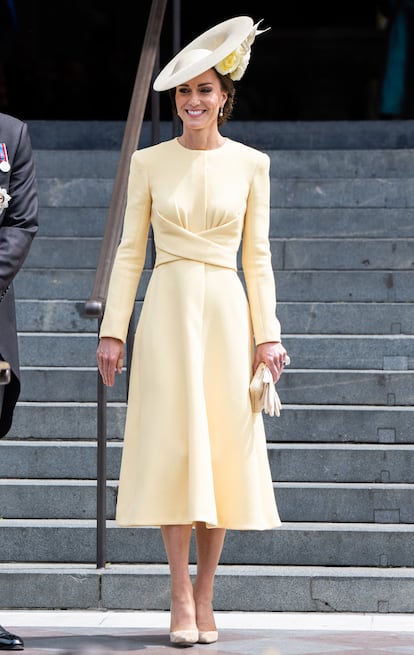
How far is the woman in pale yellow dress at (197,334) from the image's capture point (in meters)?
5.71

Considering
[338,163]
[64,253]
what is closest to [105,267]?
[64,253]

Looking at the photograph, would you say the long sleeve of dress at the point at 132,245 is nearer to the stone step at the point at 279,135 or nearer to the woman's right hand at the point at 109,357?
the woman's right hand at the point at 109,357

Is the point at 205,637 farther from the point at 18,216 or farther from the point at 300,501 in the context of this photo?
the point at 18,216

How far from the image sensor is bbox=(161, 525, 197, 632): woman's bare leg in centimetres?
573

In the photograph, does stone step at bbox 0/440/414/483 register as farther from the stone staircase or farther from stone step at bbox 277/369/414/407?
stone step at bbox 277/369/414/407

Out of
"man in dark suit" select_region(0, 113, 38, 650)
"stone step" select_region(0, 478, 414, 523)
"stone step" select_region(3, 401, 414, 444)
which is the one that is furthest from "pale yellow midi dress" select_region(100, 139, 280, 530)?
"stone step" select_region(3, 401, 414, 444)

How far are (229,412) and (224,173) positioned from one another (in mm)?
826

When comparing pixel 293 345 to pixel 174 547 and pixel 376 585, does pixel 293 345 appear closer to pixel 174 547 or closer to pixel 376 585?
pixel 376 585

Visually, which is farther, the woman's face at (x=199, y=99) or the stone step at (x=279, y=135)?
the stone step at (x=279, y=135)

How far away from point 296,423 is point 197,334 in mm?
1747

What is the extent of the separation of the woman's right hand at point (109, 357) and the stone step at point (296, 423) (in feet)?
5.55

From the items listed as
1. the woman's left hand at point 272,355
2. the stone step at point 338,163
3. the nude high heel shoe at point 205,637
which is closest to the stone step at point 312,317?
the stone step at point 338,163

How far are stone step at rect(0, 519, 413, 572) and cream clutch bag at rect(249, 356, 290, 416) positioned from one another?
→ 3.73 ft

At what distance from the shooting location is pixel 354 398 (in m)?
7.62
